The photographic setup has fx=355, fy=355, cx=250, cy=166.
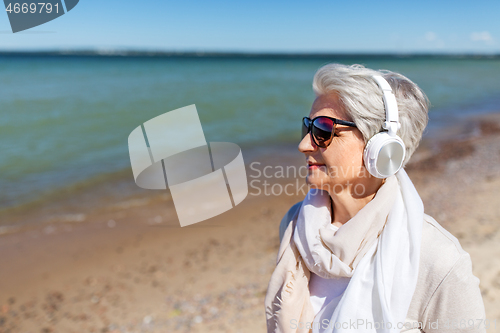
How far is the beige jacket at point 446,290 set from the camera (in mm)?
1412

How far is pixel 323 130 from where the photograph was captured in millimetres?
1697

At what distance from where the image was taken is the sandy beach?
375 centimetres

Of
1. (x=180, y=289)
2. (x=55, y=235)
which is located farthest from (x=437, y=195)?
(x=55, y=235)

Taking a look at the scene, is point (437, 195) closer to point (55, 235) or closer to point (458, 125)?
point (55, 235)

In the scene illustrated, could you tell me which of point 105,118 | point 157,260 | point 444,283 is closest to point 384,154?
point 444,283

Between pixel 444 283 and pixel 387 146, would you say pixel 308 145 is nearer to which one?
pixel 387 146

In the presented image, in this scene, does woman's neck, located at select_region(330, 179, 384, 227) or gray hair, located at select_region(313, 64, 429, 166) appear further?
woman's neck, located at select_region(330, 179, 384, 227)

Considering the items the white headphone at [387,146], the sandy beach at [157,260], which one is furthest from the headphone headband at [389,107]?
the sandy beach at [157,260]

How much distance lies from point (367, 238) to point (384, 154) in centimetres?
39

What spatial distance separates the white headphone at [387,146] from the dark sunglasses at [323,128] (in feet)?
0.48

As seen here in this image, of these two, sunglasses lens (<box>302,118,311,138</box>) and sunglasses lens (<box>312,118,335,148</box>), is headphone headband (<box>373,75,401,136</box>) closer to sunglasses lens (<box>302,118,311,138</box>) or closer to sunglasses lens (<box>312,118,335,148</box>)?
sunglasses lens (<box>312,118,335,148</box>)
